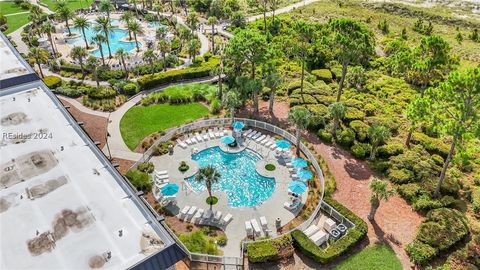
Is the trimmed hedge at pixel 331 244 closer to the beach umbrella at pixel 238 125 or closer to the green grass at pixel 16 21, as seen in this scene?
the beach umbrella at pixel 238 125

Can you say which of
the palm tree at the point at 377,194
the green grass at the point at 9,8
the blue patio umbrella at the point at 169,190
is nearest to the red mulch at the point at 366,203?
the palm tree at the point at 377,194

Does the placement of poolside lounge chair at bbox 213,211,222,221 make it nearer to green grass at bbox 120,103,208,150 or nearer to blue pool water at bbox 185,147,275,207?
blue pool water at bbox 185,147,275,207

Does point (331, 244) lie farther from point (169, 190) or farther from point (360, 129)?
point (360, 129)

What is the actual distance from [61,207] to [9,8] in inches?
3824

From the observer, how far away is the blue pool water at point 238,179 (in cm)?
3981

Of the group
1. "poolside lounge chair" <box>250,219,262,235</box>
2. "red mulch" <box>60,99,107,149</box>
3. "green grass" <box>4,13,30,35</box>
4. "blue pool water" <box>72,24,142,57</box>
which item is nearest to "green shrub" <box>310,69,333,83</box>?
"poolside lounge chair" <box>250,219,262,235</box>

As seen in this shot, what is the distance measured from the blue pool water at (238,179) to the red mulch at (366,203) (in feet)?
26.0

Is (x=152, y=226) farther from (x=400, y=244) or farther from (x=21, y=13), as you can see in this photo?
(x=21, y=13)

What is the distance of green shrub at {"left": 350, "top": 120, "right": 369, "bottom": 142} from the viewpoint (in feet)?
154

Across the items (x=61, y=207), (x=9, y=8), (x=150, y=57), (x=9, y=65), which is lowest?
(x=150, y=57)

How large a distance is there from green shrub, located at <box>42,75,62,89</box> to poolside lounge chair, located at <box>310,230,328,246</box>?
50.0 meters

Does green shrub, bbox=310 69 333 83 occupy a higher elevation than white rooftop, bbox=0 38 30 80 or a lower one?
lower

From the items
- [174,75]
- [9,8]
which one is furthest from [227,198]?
[9,8]

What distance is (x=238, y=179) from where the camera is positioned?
139 ft
